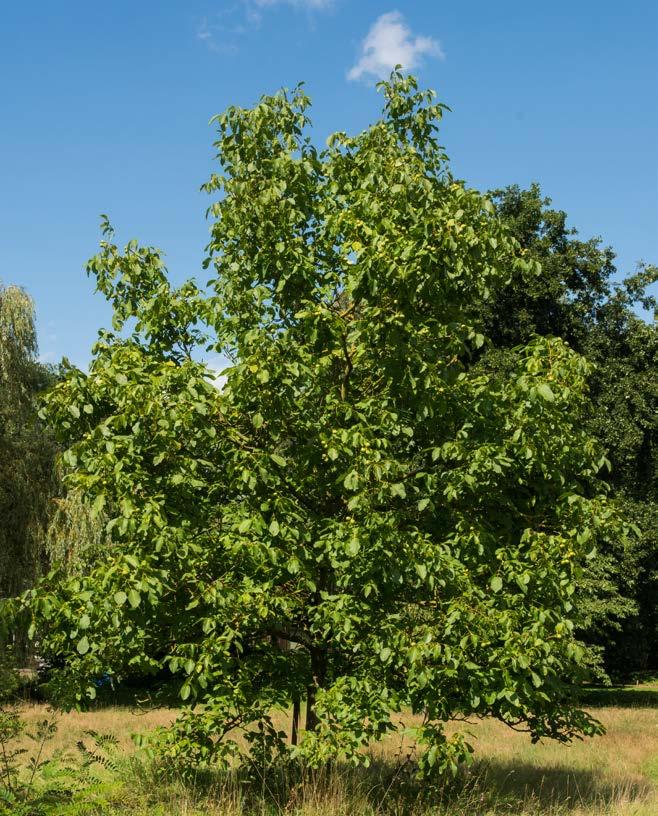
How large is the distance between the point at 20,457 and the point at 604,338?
57.3ft

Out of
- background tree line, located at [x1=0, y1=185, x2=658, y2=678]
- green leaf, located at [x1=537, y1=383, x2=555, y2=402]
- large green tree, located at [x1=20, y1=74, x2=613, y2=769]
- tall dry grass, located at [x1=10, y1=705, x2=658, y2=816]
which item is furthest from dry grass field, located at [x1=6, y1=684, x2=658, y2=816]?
background tree line, located at [x1=0, y1=185, x2=658, y2=678]

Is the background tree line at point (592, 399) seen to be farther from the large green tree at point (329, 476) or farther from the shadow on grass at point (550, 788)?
the large green tree at point (329, 476)

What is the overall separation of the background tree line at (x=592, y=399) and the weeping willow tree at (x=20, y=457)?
0.09 feet

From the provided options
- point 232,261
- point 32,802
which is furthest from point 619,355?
point 32,802

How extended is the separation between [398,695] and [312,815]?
1.39m

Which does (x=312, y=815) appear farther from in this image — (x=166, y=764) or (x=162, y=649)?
(x=162, y=649)

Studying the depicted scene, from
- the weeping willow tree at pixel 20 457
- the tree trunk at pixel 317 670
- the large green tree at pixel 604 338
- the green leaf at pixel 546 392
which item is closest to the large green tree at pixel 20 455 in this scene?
the weeping willow tree at pixel 20 457

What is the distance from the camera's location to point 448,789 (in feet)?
34.3

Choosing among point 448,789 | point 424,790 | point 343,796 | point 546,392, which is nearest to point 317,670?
point 343,796

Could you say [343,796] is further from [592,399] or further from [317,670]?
[592,399]

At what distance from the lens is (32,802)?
23.7ft

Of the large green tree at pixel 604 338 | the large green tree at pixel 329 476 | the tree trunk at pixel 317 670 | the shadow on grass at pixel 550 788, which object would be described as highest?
the large green tree at pixel 604 338

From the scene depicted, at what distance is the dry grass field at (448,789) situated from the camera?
8.23 meters

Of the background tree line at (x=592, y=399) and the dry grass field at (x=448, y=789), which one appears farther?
the background tree line at (x=592, y=399)
